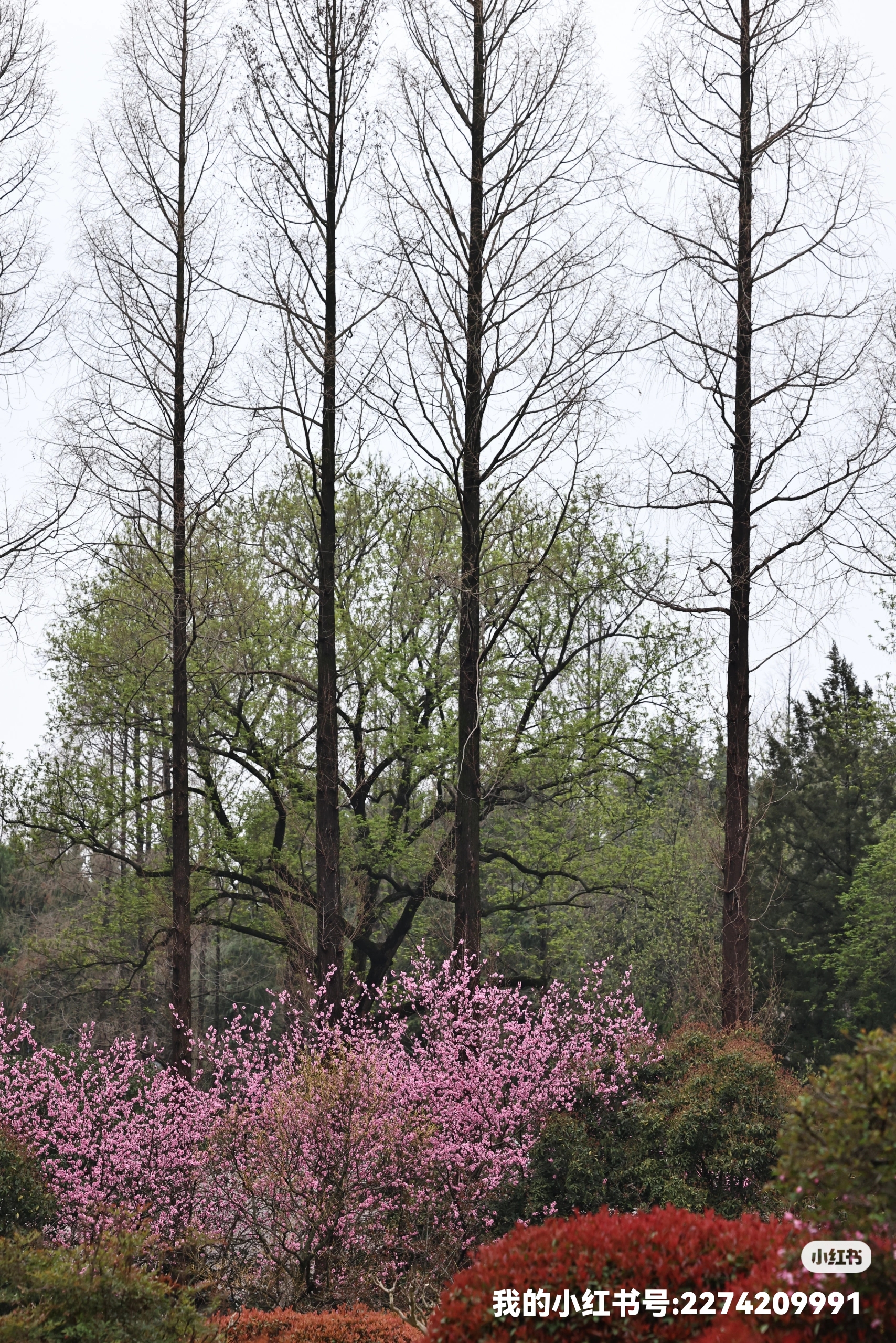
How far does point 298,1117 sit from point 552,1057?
2273 mm

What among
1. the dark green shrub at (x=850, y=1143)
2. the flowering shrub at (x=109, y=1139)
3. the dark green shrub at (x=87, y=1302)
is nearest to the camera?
the dark green shrub at (x=850, y=1143)

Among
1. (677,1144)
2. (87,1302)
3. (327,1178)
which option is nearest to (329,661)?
(327,1178)

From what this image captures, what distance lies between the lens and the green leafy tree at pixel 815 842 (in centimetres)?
2186

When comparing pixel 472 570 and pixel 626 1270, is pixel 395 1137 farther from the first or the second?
pixel 472 570

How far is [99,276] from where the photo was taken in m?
13.0

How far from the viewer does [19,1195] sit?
8.61 m

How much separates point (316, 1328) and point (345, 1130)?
1411 millimetres

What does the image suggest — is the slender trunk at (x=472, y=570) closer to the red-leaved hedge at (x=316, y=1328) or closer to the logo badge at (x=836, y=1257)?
the red-leaved hedge at (x=316, y=1328)

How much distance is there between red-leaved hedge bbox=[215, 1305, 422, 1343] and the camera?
20.9ft

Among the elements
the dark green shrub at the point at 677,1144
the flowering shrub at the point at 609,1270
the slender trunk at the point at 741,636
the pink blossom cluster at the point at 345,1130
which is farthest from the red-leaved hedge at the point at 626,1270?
the slender trunk at the point at 741,636

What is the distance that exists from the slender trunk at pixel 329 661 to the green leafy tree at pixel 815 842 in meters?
12.4

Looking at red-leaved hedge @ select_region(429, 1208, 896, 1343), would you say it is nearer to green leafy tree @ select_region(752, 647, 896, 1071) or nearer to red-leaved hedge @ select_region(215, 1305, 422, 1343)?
red-leaved hedge @ select_region(215, 1305, 422, 1343)

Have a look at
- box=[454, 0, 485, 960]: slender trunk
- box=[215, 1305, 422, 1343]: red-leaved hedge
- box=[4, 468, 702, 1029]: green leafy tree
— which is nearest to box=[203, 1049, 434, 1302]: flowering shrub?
box=[215, 1305, 422, 1343]: red-leaved hedge

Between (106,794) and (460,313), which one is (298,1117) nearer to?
(460,313)
